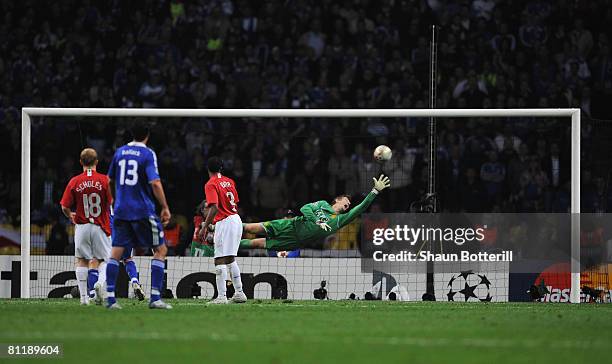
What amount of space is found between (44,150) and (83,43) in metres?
5.13

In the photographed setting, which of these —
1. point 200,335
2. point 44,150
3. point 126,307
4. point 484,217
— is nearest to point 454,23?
point 484,217

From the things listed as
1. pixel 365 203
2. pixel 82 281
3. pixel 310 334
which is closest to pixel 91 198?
pixel 82 281

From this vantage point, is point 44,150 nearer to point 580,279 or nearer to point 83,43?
point 83,43

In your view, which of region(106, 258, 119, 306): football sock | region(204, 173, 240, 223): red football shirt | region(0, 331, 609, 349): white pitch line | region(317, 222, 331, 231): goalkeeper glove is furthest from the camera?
region(317, 222, 331, 231): goalkeeper glove

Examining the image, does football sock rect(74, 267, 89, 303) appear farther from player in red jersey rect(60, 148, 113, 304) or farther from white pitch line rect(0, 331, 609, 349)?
white pitch line rect(0, 331, 609, 349)

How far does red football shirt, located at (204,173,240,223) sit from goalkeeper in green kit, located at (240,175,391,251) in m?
2.17

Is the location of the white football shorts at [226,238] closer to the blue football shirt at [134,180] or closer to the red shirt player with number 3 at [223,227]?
the red shirt player with number 3 at [223,227]

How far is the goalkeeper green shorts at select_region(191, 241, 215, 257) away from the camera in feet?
55.8

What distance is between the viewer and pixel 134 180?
1150cm

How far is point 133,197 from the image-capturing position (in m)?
11.5

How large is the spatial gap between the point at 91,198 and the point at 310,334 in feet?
16.2

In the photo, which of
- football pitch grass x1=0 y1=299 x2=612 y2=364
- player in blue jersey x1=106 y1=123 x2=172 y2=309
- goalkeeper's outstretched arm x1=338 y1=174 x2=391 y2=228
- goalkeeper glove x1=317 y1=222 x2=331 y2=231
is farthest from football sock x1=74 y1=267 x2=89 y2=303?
goalkeeper's outstretched arm x1=338 y1=174 x2=391 y2=228

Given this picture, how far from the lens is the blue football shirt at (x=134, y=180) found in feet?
37.5

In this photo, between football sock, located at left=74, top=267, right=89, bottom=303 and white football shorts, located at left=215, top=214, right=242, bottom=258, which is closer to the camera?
football sock, located at left=74, top=267, right=89, bottom=303
